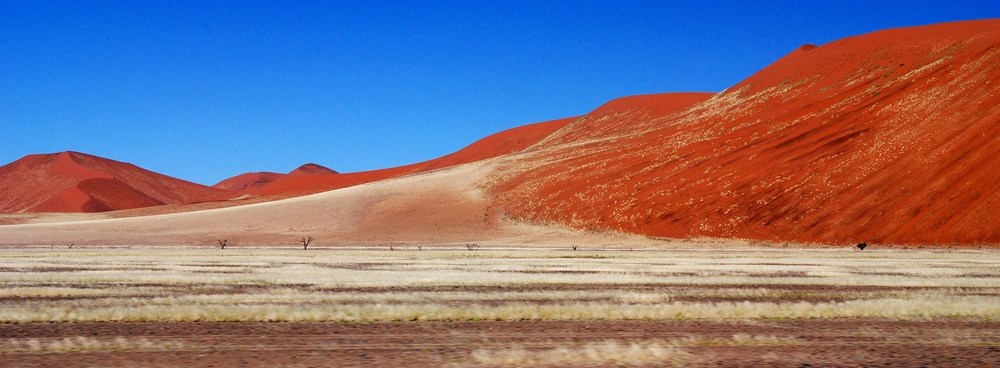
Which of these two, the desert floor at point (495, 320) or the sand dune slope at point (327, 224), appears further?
the sand dune slope at point (327, 224)

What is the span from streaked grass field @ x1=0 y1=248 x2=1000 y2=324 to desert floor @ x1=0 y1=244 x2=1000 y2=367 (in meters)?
0.07

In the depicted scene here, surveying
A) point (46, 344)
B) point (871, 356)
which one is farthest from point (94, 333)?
point (871, 356)

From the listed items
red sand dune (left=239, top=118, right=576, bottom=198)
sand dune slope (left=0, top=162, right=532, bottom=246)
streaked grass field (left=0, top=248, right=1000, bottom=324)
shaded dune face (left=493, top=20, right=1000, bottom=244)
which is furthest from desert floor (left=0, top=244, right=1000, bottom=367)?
red sand dune (left=239, top=118, right=576, bottom=198)

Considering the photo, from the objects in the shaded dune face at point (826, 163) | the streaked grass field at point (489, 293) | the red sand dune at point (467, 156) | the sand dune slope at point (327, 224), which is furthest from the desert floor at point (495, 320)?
the red sand dune at point (467, 156)

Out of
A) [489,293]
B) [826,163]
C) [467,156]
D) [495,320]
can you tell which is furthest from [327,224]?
[467,156]

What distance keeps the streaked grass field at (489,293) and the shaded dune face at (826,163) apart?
33263 mm

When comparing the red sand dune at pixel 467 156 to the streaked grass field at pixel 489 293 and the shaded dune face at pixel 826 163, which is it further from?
the streaked grass field at pixel 489 293

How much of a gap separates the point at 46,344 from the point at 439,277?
42.5 feet

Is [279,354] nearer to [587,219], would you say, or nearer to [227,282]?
[227,282]

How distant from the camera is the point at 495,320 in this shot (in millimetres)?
14211

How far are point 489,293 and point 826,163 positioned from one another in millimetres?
57803

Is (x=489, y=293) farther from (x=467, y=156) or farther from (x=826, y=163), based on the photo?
(x=467, y=156)

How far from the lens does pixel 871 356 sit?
34.4 feet

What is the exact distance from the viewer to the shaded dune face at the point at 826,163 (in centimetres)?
5794
